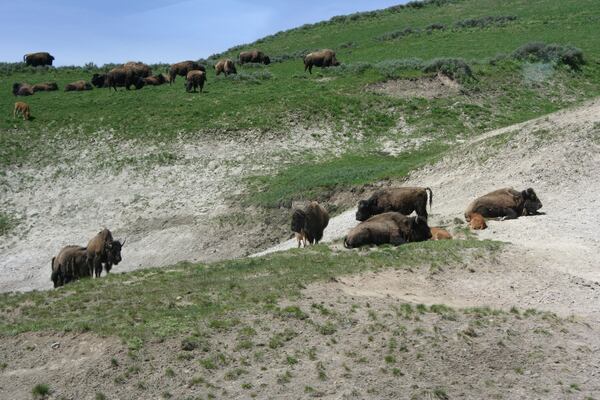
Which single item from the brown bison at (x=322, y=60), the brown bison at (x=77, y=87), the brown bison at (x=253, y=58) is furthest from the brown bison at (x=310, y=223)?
the brown bison at (x=253, y=58)

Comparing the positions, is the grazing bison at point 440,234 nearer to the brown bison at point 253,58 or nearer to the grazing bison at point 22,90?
the grazing bison at point 22,90

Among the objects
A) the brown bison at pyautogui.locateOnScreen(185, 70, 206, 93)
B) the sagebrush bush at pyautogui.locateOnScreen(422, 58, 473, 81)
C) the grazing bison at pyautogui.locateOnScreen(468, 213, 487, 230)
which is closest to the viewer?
the grazing bison at pyautogui.locateOnScreen(468, 213, 487, 230)

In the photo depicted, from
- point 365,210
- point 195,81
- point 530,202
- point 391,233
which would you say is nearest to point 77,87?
point 195,81

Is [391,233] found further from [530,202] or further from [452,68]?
[452,68]

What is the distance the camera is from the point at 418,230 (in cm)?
Result: 1898

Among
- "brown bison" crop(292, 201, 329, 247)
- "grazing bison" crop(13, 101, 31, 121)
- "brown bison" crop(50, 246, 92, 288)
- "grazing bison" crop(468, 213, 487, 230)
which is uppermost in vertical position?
"grazing bison" crop(13, 101, 31, 121)

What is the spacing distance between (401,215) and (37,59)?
2178 inches

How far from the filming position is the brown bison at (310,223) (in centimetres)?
2220

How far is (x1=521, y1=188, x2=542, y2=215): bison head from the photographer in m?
21.1

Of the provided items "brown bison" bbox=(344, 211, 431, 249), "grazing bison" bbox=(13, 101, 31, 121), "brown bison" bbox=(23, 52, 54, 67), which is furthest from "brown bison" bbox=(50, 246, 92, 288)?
"brown bison" bbox=(23, 52, 54, 67)

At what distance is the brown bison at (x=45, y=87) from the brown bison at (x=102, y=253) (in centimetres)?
3156

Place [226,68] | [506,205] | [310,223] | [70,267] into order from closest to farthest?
[506,205] → [70,267] → [310,223] → [226,68]

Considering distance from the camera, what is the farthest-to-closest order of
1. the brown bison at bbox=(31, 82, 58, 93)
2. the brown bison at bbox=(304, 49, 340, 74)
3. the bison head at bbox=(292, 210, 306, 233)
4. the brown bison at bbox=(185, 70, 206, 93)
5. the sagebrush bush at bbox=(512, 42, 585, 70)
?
the brown bison at bbox=(304, 49, 340, 74) < the brown bison at bbox=(31, 82, 58, 93) < the sagebrush bush at bbox=(512, 42, 585, 70) < the brown bison at bbox=(185, 70, 206, 93) < the bison head at bbox=(292, 210, 306, 233)

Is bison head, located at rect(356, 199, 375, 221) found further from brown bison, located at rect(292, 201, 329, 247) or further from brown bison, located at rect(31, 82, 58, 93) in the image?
brown bison, located at rect(31, 82, 58, 93)
